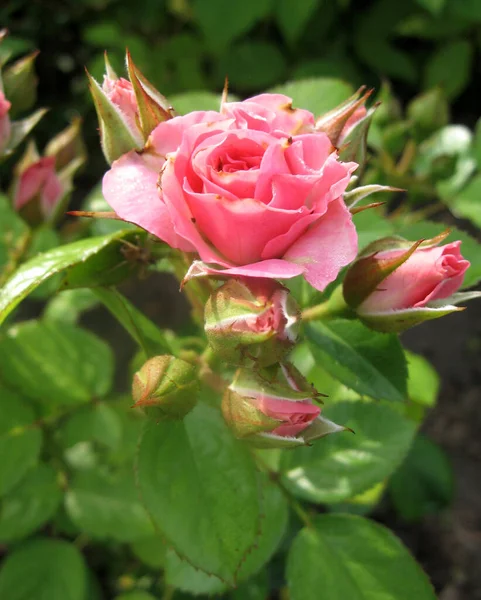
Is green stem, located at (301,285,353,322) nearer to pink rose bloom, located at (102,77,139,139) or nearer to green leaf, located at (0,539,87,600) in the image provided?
pink rose bloom, located at (102,77,139,139)

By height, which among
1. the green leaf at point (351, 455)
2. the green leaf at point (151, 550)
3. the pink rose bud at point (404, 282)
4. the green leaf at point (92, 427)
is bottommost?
the green leaf at point (151, 550)

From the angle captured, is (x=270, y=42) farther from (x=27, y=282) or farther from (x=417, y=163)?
(x=27, y=282)

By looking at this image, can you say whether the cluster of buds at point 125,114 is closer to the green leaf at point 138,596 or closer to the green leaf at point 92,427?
the green leaf at point 92,427

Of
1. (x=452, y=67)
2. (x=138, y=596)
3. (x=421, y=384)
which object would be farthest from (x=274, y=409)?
(x=452, y=67)

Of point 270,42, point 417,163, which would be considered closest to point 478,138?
point 417,163

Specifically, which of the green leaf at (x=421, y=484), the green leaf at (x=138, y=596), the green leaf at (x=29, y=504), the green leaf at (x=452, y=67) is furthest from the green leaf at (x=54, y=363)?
the green leaf at (x=452, y=67)

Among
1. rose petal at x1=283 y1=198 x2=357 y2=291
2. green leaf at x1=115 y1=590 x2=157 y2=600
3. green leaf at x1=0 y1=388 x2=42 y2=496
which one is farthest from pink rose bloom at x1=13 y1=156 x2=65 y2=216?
green leaf at x1=115 y1=590 x2=157 y2=600

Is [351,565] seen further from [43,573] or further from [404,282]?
[43,573]
